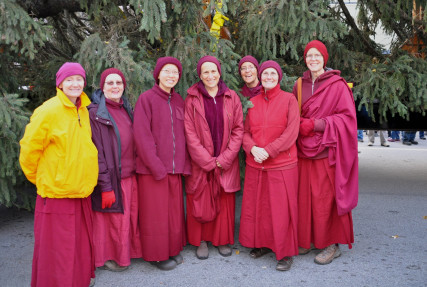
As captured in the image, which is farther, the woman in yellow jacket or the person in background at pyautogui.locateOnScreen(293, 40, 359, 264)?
the person in background at pyautogui.locateOnScreen(293, 40, 359, 264)

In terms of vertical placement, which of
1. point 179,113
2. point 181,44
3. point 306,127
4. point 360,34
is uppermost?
point 360,34

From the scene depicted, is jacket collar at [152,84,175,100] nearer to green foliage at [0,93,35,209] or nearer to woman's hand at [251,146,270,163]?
woman's hand at [251,146,270,163]

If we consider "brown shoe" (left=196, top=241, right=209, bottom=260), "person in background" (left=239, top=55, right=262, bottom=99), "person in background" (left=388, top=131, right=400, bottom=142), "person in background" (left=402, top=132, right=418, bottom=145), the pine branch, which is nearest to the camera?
"brown shoe" (left=196, top=241, right=209, bottom=260)

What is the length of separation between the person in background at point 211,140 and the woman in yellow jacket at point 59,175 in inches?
42.2

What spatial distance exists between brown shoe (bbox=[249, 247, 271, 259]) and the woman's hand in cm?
97

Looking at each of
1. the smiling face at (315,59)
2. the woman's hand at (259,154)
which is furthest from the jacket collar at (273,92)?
the woman's hand at (259,154)

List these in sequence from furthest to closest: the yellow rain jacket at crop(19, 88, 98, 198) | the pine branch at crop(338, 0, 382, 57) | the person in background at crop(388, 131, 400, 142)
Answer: the person in background at crop(388, 131, 400, 142) → the pine branch at crop(338, 0, 382, 57) → the yellow rain jacket at crop(19, 88, 98, 198)

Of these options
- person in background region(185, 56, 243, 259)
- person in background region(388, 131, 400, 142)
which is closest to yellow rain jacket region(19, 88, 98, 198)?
person in background region(185, 56, 243, 259)

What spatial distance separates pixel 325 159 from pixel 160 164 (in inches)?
62.0

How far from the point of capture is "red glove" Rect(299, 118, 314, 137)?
3609mm

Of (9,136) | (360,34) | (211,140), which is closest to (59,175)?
(9,136)

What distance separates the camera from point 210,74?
363cm

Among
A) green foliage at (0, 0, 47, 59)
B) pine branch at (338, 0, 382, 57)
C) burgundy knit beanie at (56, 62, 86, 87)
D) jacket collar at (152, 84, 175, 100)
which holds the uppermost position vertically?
pine branch at (338, 0, 382, 57)

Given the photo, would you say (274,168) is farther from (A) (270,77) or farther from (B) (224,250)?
(B) (224,250)
